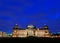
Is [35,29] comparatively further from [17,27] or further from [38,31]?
A: [17,27]

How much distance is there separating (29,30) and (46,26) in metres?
7.38

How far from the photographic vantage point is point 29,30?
9412 centimetres

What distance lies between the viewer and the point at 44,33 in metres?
93.5
